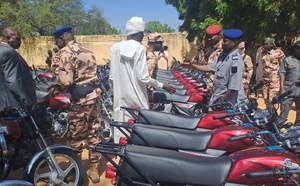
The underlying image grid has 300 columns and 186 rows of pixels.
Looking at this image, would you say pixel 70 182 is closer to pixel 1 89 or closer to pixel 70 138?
pixel 70 138

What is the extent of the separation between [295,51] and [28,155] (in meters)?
4.34

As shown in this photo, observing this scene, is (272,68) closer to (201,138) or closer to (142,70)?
(142,70)

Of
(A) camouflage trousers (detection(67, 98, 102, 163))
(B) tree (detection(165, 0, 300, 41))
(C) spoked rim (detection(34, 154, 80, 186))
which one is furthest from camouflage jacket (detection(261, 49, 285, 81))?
(C) spoked rim (detection(34, 154, 80, 186))

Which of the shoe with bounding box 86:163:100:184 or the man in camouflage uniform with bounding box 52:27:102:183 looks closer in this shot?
the man in camouflage uniform with bounding box 52:27:102:183

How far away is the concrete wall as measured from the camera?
714 inches

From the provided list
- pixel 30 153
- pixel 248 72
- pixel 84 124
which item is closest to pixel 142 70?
pixel 84 124

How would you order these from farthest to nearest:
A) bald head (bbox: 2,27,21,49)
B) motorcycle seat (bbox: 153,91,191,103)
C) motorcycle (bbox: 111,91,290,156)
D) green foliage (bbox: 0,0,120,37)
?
green foliage (bbox: 0,0,120,37) < motorcycle seat (bbox: 153,91,191,103) < bald head (bbox: 2,27,21,49) < motorcycle (bbox: 111,91,290,156)

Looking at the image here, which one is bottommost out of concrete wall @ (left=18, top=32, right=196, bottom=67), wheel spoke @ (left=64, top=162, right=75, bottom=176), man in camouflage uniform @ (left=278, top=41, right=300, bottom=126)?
wheel spoke @ (left=64, top=162, right=75, bottom=176)

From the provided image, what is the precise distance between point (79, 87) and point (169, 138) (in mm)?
1367

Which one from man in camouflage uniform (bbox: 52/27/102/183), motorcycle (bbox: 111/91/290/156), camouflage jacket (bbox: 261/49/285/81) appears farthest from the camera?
camouflage jacket (bbox: 261/49/285/81)

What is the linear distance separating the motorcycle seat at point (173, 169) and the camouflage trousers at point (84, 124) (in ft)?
5.70

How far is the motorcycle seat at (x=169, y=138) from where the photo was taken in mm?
2736

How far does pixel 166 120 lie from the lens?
3357 mm

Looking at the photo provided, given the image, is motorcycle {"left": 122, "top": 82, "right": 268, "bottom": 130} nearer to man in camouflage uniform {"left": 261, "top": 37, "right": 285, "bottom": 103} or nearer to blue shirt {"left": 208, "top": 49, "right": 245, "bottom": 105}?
blue shirt {"left": 208, "top": 49, "right": 245, "bottom": 105}
